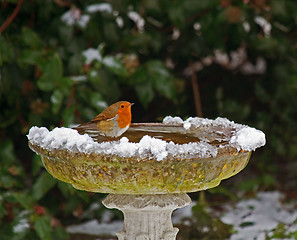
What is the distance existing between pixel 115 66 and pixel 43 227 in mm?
Result: 693

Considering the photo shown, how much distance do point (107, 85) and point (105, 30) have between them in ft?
0.87

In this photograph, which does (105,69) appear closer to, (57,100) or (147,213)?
(57,100)

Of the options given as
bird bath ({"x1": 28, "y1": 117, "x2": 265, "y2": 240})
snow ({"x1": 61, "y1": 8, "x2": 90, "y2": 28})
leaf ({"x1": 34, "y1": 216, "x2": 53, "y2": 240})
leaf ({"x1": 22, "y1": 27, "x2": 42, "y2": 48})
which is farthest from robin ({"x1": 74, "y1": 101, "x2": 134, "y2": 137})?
snow ({"x1": 61, "y1": 8, "x2": 90, "y2": 28})

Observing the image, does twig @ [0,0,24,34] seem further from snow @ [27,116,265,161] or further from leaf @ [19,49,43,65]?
snow @ [27,116,265,161]

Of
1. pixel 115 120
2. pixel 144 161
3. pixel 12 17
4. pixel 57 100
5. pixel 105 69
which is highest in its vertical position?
pixel 12 17

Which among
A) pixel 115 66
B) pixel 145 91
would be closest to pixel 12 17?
pixel 115 66

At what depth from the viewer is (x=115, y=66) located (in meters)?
2.13

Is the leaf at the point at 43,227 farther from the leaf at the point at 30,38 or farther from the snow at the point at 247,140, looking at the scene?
the snow at the point at 247,140

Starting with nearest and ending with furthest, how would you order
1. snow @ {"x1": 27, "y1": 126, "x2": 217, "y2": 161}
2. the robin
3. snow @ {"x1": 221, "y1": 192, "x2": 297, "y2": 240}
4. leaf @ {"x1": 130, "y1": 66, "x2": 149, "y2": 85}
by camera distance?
1. snow @ {"x1": 27, "y1": 126, "x2": 217, "y2": 161}
2. the robin
3. leaf @ {"x1": 130, "y1": 66, "x2": 149, "y2": 85}
4. snow @ {"x1": 221, "y1": 192, "x2": 297, "y2": 240}

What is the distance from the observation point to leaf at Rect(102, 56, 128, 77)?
83.5 inches

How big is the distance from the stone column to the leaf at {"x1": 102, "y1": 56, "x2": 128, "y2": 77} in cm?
74

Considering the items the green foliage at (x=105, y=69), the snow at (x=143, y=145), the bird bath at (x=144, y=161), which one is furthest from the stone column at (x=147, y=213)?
the green foliage at (x=105, y=69)

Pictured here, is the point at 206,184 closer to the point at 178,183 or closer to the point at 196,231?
the point at 178,183

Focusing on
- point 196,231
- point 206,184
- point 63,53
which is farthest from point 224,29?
point 206,184
